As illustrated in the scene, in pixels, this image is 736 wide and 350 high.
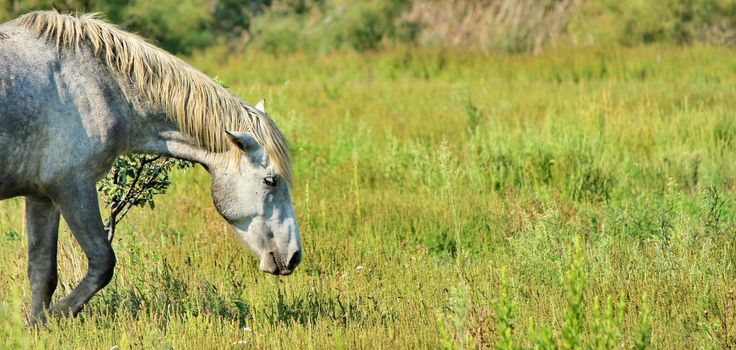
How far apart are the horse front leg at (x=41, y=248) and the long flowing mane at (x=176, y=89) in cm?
85

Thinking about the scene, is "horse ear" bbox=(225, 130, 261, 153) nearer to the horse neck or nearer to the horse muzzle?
the horse neck

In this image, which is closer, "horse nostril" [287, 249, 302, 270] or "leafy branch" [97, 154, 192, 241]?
"horse nostril" [287, 249, 302, 270]

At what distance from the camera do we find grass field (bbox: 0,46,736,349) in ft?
17.2

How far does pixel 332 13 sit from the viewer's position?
26.9m

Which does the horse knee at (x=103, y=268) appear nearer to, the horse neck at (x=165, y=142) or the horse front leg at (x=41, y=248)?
the horse front leg at (x=41, y=248)

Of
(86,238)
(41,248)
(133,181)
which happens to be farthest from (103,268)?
(133,181)

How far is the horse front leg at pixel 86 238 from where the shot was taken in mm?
5507

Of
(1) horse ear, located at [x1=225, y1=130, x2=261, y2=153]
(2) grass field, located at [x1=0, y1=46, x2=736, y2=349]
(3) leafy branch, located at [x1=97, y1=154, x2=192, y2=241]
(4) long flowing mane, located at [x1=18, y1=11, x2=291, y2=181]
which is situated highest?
(4) long flowing mane, located at [x1=18, y1=11, x2=291, y2=181]

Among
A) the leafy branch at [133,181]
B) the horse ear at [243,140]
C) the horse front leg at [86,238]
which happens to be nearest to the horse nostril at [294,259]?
the horse ear at [243,140]

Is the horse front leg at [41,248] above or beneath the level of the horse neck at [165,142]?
beneath

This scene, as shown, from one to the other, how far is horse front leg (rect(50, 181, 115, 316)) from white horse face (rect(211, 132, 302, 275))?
63 centimetres

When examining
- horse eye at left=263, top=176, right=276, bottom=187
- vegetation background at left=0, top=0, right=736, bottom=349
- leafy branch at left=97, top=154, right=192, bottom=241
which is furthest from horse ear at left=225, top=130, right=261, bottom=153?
leafy branch at left=97, top=154, right=192, bottom=241

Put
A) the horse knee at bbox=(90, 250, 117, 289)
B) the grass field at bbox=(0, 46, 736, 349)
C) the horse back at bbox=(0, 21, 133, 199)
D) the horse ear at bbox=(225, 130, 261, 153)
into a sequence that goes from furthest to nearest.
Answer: the horse knee at bbox=(90, 250, 117, 289) → the horse ear at bbox=(225, 130, 261, 153) → the horse back at bbox=(0, 21, 133, 199) → the grass field at bbox=(0, 46, 736, 349)

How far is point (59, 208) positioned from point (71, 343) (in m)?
0.70
